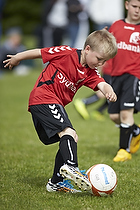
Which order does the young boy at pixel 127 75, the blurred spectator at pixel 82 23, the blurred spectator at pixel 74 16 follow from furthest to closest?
the blurred spectator at pixel 82 23, the blurred spectator at pixel 74 16, the young boy at pixel 127 75

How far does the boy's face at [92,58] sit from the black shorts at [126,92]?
4.29 ft

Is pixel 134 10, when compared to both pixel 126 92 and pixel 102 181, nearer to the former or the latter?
pixel 126 92

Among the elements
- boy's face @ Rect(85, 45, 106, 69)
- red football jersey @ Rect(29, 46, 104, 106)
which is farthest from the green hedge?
boy's face @ Rect(85, 45, 106, 69)

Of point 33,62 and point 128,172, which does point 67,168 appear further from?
point 33,62

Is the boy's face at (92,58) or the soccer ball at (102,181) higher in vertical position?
the boy's face at (92,58)

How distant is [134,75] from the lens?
505cm

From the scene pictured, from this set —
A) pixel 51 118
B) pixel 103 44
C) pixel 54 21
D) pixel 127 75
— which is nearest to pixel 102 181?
pixel 51 118

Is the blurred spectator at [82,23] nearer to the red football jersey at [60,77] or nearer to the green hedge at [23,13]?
the red football jersey at [60,77]

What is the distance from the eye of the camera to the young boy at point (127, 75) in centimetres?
501

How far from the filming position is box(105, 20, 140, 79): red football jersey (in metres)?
5.03

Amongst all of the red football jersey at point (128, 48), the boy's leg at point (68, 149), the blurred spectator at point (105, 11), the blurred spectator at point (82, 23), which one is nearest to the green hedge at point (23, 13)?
the blurred spectator at point (82, 23)

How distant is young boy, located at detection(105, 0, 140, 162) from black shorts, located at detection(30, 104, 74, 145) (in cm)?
141

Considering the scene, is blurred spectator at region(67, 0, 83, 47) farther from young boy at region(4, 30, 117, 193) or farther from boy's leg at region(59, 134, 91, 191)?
boy's leg at region(59, 134, 91, 191)

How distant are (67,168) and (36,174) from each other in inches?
43.3
